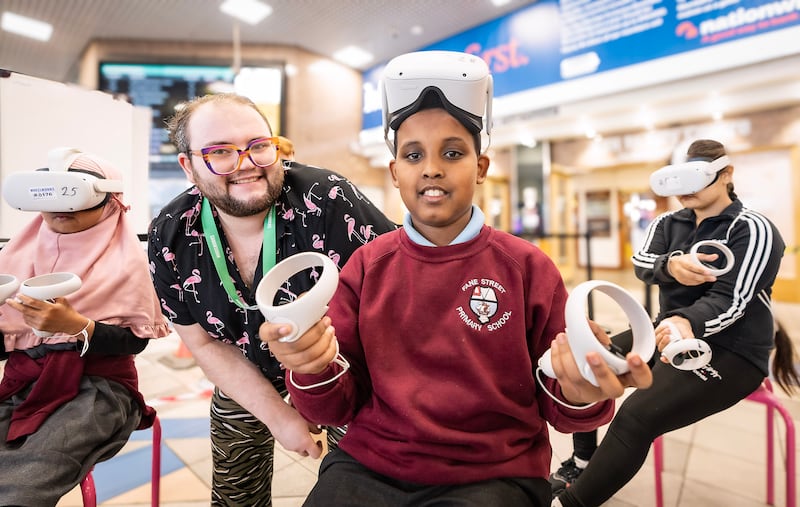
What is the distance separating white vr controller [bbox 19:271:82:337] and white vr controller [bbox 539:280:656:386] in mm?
1280

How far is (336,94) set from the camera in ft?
32.1

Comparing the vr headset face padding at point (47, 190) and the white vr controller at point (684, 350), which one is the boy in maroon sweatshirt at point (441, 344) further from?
the vr headset face padding at point (47, 190)

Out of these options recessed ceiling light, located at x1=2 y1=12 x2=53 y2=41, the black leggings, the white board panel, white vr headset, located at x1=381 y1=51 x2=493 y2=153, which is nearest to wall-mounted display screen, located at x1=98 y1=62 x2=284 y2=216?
recessed ceiling light, located at x1=2 y1=12 x2=53 y2=41

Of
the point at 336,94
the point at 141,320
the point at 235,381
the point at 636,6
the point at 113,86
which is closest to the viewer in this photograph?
the point at 235,381

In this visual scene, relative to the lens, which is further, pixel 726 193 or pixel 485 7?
pixel 485 7

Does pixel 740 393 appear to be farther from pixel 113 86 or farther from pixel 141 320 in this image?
pixel 113 86

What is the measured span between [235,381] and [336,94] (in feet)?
30.5

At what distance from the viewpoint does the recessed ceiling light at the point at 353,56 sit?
9211 millimetres

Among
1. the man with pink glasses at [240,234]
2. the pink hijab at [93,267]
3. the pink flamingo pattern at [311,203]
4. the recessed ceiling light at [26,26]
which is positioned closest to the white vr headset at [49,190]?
the pink hijab at [93,267]

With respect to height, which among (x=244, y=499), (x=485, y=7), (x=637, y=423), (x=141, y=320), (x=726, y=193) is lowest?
(x=244, y=499)

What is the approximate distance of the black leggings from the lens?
5.19ft

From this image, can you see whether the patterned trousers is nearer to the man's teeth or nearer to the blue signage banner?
the man's teeth

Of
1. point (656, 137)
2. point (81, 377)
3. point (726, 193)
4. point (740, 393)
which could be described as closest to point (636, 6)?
point (656, 137)

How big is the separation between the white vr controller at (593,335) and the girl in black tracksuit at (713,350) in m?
0.85
